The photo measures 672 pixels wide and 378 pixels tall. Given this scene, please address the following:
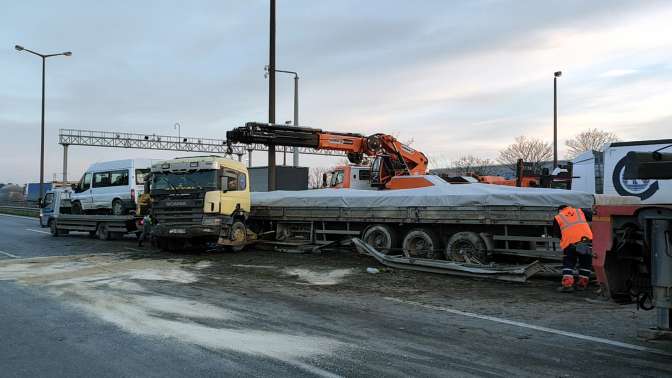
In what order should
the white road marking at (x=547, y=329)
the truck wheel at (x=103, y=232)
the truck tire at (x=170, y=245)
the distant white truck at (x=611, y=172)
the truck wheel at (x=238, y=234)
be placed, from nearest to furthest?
the white road marking at (x=547, y=329), the truck wheel at (x=238, y=234), the truck tire at (x=170, y=245), the distant white truck at (x=611, y=172), the truck wheel at (x=103, y=232)

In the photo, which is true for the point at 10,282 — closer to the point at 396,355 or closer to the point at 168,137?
the point at 396,355

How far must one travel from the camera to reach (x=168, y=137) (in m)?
58.3

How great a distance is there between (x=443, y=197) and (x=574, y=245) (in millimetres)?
3536

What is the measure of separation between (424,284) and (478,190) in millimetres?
3063

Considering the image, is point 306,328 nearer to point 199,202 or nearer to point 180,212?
point 199,202

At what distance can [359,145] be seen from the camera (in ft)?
56.8

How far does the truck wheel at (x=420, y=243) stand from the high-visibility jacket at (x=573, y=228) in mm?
3606

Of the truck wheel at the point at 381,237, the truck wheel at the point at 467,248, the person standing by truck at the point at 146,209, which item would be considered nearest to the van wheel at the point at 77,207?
the person standing by truck at the point at 146,209

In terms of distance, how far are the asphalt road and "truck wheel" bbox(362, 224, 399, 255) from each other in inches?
79.9

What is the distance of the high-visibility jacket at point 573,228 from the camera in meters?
8.51

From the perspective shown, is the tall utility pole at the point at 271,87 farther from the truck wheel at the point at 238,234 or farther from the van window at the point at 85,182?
the van window at the point at 85,182

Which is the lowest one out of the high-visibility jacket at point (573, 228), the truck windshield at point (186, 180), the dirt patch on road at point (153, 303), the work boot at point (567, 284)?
the dirt patch on road at point (153, 303)

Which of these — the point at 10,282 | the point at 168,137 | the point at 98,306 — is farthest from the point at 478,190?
the point at 168,137

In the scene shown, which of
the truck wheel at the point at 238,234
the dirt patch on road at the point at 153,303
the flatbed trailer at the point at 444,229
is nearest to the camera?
the dirt patch on road at the point at 153,303
